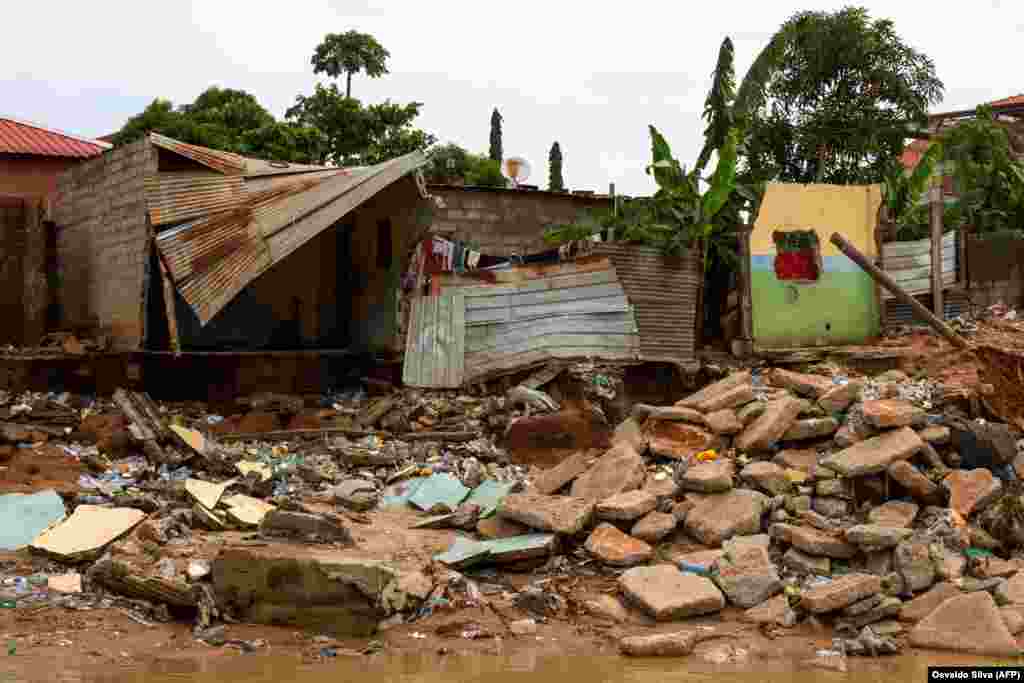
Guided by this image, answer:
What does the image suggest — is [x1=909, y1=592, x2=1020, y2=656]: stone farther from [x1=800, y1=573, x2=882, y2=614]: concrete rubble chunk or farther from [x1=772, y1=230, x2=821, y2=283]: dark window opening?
[x1=772, y1=230, x2=821, y2=283]: dark window opening

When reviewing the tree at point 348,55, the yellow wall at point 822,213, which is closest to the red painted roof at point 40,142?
the tree at point 348,55

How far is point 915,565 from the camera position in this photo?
664cm

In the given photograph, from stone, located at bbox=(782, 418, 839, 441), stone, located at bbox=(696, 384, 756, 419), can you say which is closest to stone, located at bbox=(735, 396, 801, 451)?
stone, located at bbox=(782, 418, 839, 441)

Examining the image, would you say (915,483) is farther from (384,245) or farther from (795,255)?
(384,245)

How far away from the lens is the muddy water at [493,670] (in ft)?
16.6

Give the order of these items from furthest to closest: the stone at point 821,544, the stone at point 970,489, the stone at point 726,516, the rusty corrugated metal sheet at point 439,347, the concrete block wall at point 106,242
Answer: the rusty corrugated metal sheet at point 439,347
the concrete block wall at point 106,242
the stone at point 970,489
the stone at point 726,516
the stone at point 821,544

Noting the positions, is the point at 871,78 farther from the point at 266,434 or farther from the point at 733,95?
the point at 266,434

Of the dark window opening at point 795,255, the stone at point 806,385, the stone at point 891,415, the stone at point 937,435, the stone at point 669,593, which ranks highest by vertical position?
the dark window opening at point 795,255

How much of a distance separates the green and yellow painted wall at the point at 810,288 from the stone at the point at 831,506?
5090 mm

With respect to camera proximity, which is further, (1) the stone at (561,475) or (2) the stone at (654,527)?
(1) the stone at (561,475)

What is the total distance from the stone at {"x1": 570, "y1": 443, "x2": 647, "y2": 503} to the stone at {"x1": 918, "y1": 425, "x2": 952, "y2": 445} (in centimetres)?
229

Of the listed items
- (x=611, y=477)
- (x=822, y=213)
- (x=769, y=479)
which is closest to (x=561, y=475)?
(x=611, y=477)

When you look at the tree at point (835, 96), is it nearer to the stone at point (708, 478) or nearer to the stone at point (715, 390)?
the stone at point (715, 390)

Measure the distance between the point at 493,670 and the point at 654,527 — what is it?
233 centimetres
